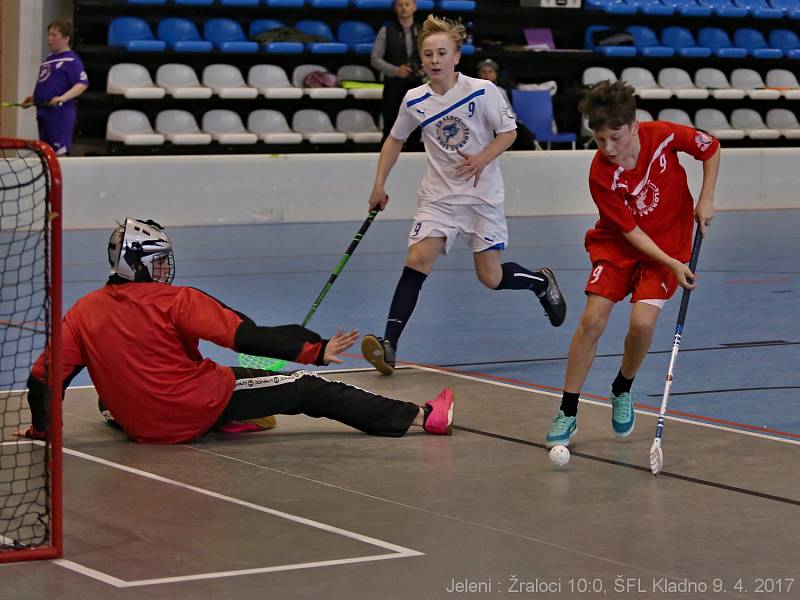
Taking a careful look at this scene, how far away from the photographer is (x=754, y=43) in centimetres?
1916

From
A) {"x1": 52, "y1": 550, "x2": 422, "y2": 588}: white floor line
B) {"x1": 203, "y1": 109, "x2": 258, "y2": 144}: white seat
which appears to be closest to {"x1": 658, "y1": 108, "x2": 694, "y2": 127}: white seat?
{"x1": 203, "y1": 109, "x2": 258, "y2": 144}: white seat

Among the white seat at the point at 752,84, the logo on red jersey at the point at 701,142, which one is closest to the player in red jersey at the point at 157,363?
the logo on red jersey at the point at 701,142

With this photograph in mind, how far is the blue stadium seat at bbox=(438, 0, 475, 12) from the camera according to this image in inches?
661

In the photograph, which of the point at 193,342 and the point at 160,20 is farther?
the point at 160,20

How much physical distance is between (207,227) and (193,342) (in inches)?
326

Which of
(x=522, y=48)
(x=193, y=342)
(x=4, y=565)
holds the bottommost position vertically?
(x=4, y=565)

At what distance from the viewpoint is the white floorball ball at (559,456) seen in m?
5.07

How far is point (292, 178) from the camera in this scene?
46.0 ft

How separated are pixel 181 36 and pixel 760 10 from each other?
8.29m

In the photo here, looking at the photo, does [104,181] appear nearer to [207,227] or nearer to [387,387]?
[207,227]

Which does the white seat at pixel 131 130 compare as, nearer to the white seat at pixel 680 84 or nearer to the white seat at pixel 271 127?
the white seat at pixel 271 127

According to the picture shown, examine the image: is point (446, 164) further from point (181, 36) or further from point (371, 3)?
point (371, 3)

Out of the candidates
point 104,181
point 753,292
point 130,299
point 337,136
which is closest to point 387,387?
point 130,299

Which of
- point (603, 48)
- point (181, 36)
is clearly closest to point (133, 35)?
point (181, 36)
